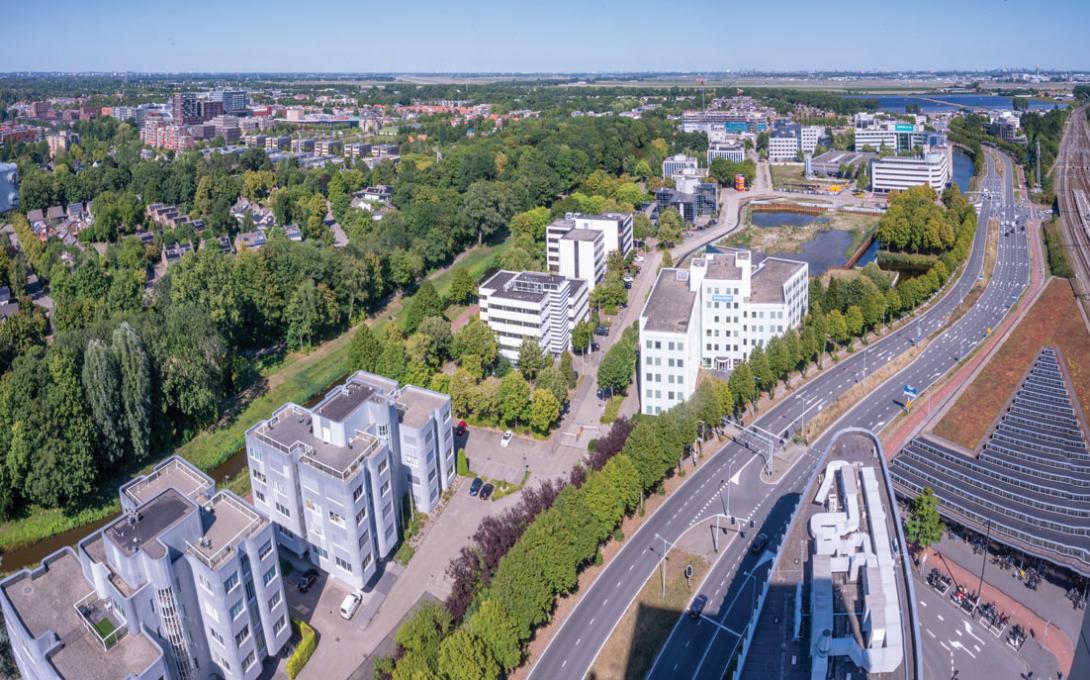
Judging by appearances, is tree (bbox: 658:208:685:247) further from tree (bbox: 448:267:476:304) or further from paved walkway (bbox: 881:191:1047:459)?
paved walkway (bbox: 881:191:1047:459)

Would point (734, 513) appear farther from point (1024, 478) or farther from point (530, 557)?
point (1024, 478)

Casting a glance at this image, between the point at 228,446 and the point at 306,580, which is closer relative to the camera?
the point at 306,580

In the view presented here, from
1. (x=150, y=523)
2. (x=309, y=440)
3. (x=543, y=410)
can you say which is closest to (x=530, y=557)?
(x=309, y=440)

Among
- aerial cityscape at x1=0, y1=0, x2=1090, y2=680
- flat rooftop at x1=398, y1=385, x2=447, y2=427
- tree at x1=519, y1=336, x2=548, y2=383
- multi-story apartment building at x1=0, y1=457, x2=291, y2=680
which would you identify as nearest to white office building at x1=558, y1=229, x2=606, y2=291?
aerial cityscape at x1=0, y1=0, x2=1090, y2=680

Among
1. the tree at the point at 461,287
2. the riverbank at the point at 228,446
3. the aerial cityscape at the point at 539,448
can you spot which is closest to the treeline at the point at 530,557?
the aerial cityscape at the point at 539,448

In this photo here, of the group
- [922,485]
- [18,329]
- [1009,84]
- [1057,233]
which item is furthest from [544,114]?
[1009,84]

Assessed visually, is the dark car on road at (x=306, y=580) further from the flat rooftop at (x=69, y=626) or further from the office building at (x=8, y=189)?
the office building at (x=8, y=189)
